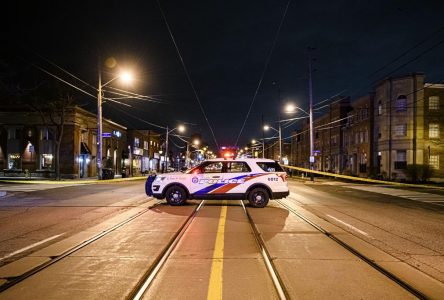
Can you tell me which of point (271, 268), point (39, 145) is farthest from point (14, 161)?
point (271, 268)

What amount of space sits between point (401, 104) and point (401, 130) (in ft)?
9.06

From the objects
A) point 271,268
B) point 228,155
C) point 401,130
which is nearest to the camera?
point 271,268

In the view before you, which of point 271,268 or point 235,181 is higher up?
point 235,181

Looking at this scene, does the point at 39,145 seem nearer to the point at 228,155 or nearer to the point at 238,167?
the point at 228,155

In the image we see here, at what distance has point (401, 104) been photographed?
4197 centimetres

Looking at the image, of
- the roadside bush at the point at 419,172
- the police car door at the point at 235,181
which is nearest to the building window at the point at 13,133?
the police car door at the point at 235,181

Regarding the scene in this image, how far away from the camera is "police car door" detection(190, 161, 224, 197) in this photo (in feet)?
47.5

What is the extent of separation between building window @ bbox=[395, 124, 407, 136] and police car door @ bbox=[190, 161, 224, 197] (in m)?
33.4

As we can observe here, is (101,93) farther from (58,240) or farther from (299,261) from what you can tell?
(299,261)

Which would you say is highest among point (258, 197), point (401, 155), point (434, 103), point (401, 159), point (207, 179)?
point (434, 103)

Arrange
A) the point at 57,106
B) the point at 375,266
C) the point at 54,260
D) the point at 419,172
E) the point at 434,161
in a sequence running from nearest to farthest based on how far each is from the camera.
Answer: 1. the point at 375,266
2. the point at 54,260
3. the point at 57,106
4. the point at 419,172
5. the point at 434,161

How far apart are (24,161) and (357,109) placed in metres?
40.9

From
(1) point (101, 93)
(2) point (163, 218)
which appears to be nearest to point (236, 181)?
(2) point (163, 218)

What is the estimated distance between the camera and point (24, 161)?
41.7 m
